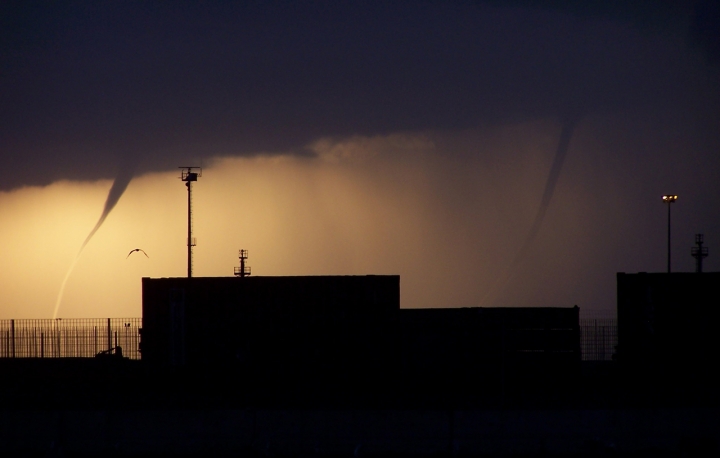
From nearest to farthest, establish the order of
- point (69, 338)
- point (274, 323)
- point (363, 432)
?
point (363, 432) < point (274, 323) < point (69, 338)

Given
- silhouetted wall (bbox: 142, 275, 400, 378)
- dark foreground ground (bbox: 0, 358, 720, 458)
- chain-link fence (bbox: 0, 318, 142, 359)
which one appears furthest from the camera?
chain-link fence (bbox: 0, 318, 142, 359)

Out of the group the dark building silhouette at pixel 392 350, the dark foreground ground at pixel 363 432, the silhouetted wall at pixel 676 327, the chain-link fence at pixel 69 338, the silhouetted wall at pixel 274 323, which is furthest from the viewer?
the chain-link fence at pixel 69 338

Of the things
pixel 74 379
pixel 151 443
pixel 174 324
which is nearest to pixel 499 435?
pixel 151 443

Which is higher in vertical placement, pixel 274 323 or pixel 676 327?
pixel 274 323

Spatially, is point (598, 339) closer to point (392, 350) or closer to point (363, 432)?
point (392, 350)

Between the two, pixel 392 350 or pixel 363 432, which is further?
pixel 392 350

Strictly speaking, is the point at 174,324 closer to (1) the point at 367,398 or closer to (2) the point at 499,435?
(1) the point at 367,398

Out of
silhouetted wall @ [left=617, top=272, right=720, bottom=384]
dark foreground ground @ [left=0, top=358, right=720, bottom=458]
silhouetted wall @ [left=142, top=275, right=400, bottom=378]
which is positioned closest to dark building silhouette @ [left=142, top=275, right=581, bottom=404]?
silhouetted wall @ [left=142, top=275, right=400, bottom=378]

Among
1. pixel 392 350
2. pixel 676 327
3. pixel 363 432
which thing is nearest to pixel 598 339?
pixel 676 327

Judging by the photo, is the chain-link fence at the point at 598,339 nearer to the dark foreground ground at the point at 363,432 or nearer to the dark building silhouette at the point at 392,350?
the dark building silhouette at the point at 392,350

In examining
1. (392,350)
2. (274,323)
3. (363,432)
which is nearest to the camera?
(363,432)

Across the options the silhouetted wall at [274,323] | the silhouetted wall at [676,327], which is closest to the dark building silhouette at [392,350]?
the silhouetted wall at [274,323]

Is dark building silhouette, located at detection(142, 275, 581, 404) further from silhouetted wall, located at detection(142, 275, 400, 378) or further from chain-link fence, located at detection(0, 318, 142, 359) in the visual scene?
Result: chain-link fence, located at detection(0, 318, 142, 359)

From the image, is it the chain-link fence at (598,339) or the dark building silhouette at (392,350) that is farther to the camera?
the chain-link fence at (598,339)
